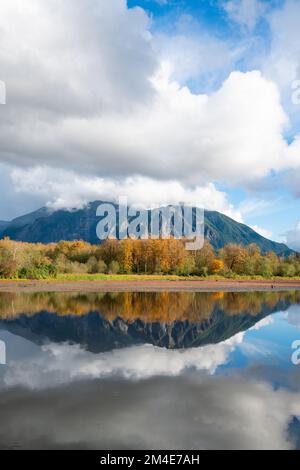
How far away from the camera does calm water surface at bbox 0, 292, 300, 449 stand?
726cm

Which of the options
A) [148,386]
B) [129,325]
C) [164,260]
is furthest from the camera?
[164,260]

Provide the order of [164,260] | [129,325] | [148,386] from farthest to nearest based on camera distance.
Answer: [164,260] < [129,325] < [148,386]

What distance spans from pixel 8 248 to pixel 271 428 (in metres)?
68.7

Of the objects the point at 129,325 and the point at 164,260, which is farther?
the point at 164,260

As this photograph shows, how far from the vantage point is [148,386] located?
402 inches

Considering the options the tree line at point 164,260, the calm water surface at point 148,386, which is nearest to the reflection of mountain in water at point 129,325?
the calm water surface at point 148,386

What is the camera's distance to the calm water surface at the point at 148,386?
7262 millimetres

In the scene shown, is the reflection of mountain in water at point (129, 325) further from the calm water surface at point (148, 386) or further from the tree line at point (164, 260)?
the tree line at point (164, 260)

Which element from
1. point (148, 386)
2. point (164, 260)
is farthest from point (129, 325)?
point (164, 260)

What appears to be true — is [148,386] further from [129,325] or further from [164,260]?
[164,260]

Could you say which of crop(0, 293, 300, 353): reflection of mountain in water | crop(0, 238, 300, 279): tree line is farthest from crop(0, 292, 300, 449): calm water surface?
crop(0, 238, 300, 279): tree line

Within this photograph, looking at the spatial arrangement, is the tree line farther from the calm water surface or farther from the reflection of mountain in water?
the calm water surface

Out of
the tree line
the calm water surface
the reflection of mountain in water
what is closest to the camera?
the calm water surface
